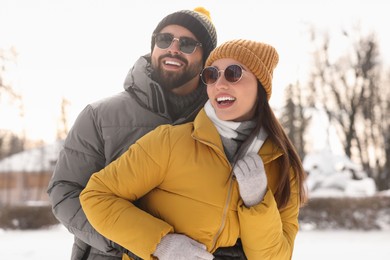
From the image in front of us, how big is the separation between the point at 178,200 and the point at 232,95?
518mm

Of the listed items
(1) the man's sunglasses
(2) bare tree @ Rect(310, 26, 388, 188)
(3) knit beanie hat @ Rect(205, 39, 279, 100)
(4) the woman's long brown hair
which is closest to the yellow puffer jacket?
(4) the woman's long brown hair

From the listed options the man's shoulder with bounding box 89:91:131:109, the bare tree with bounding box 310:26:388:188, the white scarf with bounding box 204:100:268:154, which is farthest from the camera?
the bare tree with bounding box 310:26:388:188

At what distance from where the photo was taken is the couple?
6.60ft

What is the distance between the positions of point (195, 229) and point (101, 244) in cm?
53

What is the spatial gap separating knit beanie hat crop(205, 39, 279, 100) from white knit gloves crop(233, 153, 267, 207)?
16.8 inches

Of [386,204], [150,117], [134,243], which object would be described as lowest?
[386,204]

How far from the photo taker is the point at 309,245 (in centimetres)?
1174

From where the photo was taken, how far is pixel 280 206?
225 cm

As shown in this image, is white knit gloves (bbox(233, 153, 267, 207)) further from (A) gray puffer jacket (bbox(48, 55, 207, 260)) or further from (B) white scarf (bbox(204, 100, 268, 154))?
(A) gray puffer jacket (bbox(48, 55, 207, 260))

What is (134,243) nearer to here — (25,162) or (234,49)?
(234,49)

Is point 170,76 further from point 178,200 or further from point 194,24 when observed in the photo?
point 178,200

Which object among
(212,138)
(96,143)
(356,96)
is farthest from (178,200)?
(356,96)

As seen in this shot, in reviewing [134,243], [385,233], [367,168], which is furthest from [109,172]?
[367,168]

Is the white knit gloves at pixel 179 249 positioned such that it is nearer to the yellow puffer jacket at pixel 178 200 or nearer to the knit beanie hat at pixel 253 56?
the yellow puffer jacket at pixel 178 200
